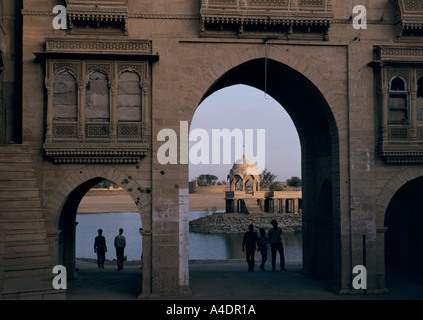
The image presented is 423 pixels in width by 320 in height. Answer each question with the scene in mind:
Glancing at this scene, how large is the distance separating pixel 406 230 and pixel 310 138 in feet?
13.8

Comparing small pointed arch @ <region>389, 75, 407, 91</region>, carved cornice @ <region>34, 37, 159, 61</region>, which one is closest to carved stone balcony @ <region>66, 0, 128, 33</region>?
carved cornice @ <region>34, 37, 159, 61</region>

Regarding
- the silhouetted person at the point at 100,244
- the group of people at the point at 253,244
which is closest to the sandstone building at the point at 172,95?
the group of people at the point at 253,244

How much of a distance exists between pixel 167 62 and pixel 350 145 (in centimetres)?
518

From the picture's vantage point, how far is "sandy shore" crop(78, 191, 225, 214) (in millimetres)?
62544

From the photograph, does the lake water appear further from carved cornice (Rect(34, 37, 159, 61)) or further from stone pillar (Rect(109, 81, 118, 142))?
carved cornice (Rect(34, 37, 159, 61))

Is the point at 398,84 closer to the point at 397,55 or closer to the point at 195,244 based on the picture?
the point at 397,55

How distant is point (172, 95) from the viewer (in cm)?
1122

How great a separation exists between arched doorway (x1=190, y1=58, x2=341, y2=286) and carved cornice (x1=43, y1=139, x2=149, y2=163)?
2959 mm

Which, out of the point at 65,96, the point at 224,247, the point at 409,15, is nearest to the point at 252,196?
the point at 224,247

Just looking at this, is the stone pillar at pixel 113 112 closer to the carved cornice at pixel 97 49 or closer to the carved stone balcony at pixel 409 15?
the carved cornice at pixel 97 49

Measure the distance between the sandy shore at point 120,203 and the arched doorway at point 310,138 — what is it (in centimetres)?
4999

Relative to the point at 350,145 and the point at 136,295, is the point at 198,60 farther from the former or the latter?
the point at 136,295

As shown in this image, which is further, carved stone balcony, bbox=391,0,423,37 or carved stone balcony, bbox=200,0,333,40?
carved stone balcony, bbox=391,0,423,37

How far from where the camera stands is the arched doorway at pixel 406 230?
13.7 meters
